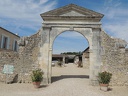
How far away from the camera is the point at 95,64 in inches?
363

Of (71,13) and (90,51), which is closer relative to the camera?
(90,51)

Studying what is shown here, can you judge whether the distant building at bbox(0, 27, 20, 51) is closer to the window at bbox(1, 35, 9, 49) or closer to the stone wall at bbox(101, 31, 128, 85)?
the window at bbox(1, 35, 9, 49)

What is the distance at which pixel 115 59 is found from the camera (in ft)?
30.4

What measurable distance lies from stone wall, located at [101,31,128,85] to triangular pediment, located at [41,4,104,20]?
5.36 feet

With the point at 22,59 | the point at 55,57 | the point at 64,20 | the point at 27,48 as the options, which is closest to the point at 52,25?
the point at 64,20

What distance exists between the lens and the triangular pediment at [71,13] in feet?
31.0

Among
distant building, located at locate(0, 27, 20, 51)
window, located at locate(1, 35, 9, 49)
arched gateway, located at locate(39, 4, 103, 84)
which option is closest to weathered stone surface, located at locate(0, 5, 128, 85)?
arched gateway, located at locate(39, 4, 103, 84)

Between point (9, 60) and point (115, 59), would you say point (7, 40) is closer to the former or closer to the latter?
point (9, 60)

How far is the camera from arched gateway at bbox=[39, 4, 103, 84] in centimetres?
930

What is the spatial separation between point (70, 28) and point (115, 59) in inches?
140

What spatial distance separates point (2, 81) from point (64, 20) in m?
5.86

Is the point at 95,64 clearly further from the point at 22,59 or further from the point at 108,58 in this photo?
the point at 22,59

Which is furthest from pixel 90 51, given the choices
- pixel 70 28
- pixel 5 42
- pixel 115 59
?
pixel 5 42

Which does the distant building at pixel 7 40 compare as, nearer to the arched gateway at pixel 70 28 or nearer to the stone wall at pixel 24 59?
the stone wall at pixel 24 59
